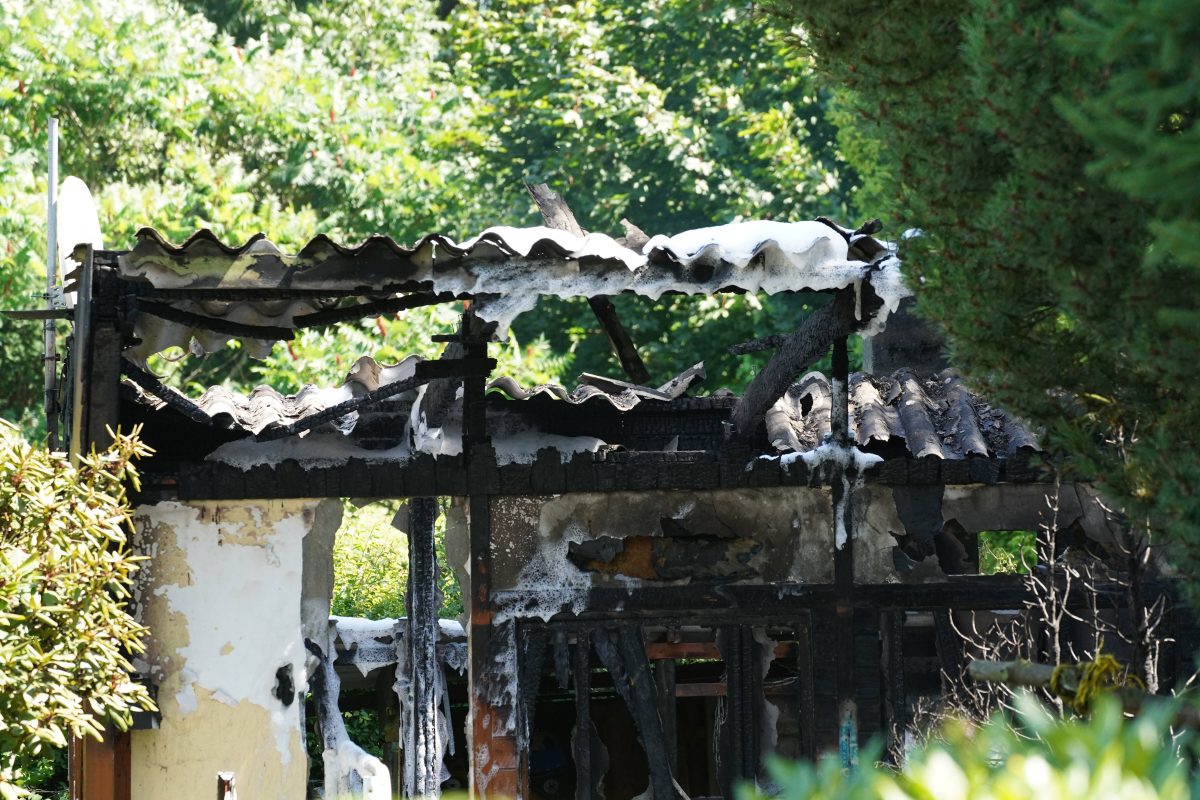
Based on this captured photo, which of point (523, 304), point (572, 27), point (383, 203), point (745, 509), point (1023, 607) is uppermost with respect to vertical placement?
point (572, 27)

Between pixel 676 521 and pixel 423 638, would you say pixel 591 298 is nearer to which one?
pixel 676 521

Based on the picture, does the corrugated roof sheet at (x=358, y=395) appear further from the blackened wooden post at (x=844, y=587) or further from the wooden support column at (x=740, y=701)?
the wooden support column at (x=740, y=701)

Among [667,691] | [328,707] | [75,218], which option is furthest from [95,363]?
[667,691]

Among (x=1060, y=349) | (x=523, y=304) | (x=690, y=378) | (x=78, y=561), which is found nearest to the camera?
(x=1060, y=349)

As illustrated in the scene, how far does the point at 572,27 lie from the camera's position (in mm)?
19328

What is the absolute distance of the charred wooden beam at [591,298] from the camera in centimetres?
686

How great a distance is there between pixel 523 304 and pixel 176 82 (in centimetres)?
1066

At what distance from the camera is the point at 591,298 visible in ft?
21.1

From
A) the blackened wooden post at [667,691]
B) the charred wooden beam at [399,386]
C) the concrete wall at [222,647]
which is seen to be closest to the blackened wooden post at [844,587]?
the charred wooden beam at [399,386]

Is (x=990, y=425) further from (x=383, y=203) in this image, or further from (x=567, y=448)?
(x=383, y=203)

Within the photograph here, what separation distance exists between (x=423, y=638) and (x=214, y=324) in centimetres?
250

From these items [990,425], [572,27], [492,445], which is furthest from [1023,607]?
[572,27]

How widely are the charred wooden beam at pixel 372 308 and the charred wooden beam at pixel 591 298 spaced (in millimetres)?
702

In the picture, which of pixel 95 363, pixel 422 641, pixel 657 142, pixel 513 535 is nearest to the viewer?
pixel 95 363
